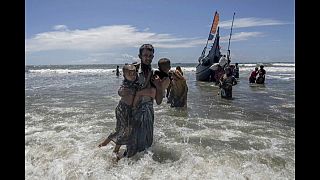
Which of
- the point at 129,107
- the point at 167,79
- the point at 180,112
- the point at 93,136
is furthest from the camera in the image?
the point at 180,112

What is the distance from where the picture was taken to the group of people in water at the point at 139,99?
14.4ft

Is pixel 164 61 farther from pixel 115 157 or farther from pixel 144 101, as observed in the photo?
pixel 115 157

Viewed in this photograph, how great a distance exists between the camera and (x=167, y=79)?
14.5 feet

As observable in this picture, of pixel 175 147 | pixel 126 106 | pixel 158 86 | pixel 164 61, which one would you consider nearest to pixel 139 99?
pixel 126 106

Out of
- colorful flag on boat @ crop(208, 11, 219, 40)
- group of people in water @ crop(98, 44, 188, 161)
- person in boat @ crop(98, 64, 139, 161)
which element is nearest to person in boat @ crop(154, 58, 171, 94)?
group of people in water @ crop(98, 44, 188, 161)

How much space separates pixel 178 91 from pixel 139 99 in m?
6.04

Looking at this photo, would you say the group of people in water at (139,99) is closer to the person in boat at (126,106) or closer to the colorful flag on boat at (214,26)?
the person in boat at (126,106)

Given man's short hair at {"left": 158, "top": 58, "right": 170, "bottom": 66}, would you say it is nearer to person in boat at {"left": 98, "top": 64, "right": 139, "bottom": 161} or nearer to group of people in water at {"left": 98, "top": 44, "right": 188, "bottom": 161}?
group of people in water at {"left": 98, "top": 44, "right": 188, "bottom": 161}

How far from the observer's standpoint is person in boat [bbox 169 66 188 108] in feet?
33.6

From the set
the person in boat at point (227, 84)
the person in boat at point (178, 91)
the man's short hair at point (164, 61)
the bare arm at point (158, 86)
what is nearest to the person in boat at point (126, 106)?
the bare arm at point (158, 86)

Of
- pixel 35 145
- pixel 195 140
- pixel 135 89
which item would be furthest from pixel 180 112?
pixel 135 89

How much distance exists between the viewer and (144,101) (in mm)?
4645
